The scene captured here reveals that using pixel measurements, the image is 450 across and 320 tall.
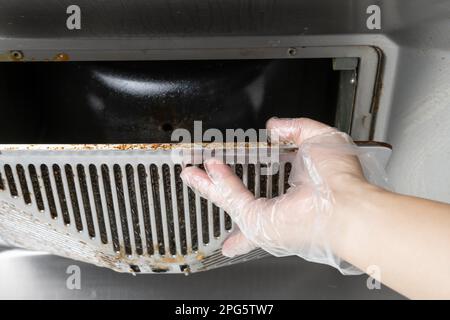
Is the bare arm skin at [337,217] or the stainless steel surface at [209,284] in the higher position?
the bare arm skin at [337,217]

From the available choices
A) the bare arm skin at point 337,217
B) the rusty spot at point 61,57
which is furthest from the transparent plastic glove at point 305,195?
the rusty spot at point 61,57

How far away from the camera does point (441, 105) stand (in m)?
0.76

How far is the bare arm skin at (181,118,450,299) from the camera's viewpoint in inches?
20.8

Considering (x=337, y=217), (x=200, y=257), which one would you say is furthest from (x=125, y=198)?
(x=337, y=217)

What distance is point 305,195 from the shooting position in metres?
0.65

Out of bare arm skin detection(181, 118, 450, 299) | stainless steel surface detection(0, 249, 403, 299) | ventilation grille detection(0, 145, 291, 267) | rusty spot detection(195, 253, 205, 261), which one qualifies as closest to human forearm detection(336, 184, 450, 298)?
bare arm skin detection(181, 118, 450, 299)

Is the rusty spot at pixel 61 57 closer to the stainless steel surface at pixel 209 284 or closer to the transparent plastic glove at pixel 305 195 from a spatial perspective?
the transparent plastic glove at pixel 305 195

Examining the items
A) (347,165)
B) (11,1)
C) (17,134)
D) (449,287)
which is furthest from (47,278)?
(449,287)

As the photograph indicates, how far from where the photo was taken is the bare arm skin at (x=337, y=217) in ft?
1.73

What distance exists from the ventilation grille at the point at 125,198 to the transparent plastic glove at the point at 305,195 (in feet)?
0.12

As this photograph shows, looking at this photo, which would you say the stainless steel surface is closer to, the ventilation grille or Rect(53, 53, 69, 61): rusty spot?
the ventilation grille

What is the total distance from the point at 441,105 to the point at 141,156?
1.61 ft

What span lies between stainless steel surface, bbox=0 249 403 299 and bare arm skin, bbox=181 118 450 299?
0.90 feet

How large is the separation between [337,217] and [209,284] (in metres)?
0.52
